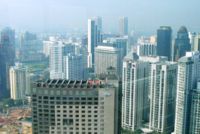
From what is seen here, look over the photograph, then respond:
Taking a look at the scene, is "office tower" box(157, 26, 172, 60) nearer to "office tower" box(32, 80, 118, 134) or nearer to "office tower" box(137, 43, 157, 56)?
"office tower" box(137, 43, 157, 56)

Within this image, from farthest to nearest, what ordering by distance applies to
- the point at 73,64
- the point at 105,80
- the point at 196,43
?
the point at 73,64
the point at 196,43
the point at 105,80

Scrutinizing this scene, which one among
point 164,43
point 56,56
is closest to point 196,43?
point 164,43

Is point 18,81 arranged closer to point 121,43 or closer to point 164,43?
point 121,43

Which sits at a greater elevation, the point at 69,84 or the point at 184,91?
the point at 69,84

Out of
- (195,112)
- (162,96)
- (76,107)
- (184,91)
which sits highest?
(76,107)

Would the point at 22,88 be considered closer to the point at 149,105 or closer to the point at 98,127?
the point at 149,105

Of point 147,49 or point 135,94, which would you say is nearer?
point 135,94

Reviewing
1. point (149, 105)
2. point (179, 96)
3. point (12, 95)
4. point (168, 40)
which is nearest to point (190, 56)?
point (179, 96)

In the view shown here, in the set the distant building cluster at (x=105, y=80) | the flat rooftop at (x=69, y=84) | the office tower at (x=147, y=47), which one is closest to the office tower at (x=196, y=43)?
the distant building cluster at (x=105, y=80)
